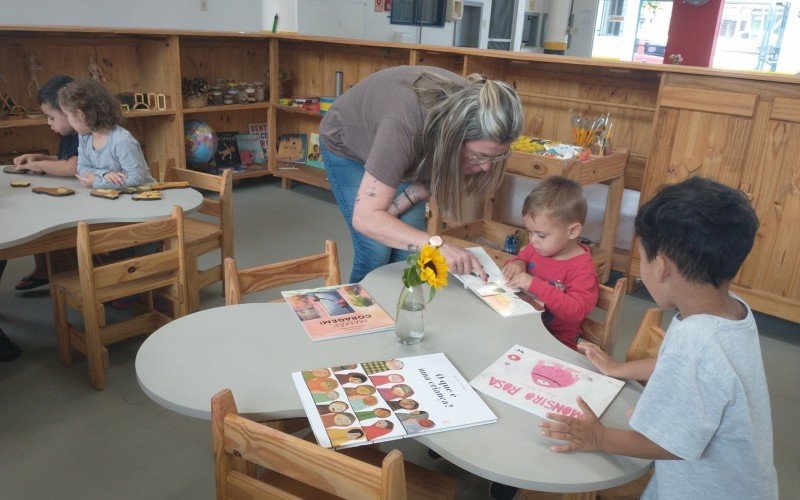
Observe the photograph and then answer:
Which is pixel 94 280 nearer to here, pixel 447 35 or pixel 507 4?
pixel 447 35

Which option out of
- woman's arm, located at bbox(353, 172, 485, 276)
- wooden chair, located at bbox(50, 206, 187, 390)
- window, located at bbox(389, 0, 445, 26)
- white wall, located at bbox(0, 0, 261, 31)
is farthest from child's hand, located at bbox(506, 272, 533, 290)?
white wall, located at bbox(0, 0, 261, 31)

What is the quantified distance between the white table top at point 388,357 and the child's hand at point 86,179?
1.58 meters

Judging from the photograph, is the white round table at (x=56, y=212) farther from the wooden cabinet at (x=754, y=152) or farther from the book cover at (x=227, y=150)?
the book cover at (x=227, y=150)

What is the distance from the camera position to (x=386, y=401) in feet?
3.84

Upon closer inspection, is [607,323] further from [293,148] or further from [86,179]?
[293,148]

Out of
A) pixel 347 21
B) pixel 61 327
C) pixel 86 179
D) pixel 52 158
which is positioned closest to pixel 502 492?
pixel 61 327

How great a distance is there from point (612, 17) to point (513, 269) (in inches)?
335

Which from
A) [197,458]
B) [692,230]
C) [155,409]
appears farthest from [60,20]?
[692,230]

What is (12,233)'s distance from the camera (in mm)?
2080

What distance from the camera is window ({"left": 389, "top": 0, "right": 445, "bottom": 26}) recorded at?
5086 mm

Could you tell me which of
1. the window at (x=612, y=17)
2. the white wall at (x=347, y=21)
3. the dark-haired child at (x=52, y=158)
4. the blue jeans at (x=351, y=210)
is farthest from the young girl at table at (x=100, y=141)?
the window at (x=612, y=17)

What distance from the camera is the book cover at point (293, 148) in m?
5.29

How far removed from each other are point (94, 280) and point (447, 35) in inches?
261

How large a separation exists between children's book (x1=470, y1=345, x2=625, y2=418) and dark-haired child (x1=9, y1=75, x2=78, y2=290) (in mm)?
2368
